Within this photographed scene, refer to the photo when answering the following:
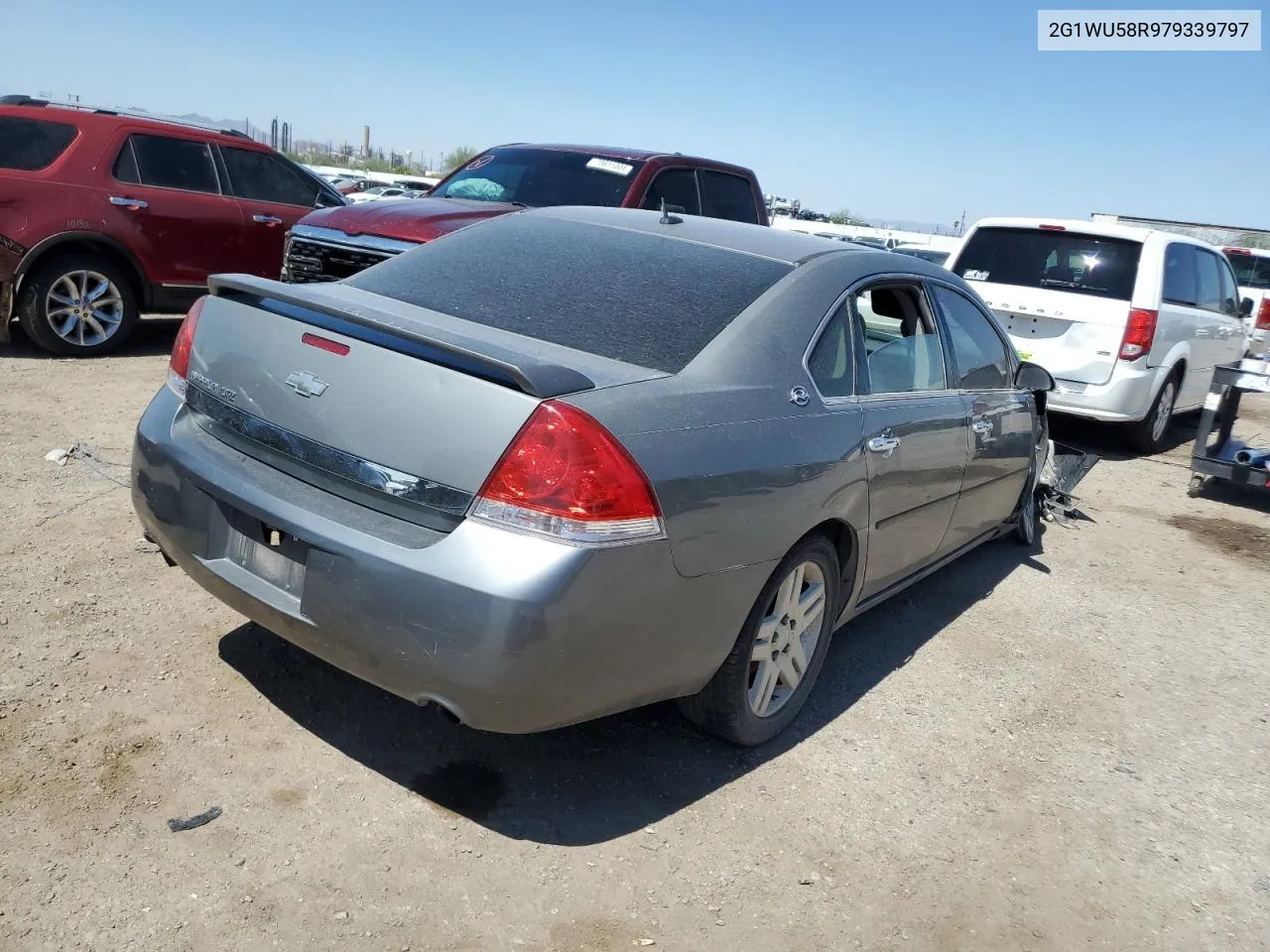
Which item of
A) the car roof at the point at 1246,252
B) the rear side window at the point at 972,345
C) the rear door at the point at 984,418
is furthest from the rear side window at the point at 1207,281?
the car roof at the point at 1246,252

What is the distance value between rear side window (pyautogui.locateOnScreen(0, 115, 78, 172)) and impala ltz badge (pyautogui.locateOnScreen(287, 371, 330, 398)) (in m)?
5.99

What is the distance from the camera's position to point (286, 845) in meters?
2.73

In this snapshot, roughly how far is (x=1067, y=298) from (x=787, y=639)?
601 centimetres

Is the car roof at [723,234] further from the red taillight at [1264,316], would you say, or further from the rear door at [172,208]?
the red taillight at [1264,316]

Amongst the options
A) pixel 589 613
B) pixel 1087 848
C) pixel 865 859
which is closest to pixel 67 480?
pixel 589 613

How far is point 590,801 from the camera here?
311 cm

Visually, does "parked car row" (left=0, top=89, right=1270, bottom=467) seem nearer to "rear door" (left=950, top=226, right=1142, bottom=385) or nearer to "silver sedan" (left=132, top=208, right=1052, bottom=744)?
"rear door" (left=950, top=226, right=1142, bottom=385)

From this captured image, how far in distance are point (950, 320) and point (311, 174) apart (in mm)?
6684

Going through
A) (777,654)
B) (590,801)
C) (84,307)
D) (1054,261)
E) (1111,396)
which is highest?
(1054,261)

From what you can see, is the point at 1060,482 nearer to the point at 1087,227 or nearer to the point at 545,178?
the point at 1087,227

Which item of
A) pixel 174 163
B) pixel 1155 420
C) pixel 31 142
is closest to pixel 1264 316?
pixel 1155 420

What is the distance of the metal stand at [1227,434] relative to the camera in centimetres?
736

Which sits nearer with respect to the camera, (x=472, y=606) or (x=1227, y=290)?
(x=472, y=606)

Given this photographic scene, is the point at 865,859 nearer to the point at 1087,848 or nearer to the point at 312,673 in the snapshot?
the point at 1087,848
